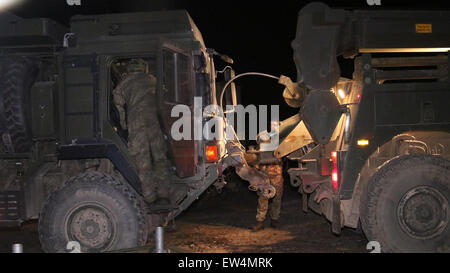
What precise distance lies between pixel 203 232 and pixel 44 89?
359 centimetres

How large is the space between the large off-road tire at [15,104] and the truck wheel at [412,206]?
442 centimetres

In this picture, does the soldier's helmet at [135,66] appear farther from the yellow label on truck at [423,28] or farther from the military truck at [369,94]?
the yellow label on truck at [423,28]

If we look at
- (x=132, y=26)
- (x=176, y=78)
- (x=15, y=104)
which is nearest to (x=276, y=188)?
(x=176, y=78)

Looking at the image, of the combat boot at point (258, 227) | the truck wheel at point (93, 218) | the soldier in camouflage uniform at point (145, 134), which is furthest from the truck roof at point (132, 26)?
the combat boot at point (258, 227)

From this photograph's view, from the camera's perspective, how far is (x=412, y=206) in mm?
5188

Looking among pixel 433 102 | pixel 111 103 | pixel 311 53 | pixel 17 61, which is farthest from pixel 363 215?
pixel 17 61

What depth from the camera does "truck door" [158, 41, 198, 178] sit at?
5.36 metres

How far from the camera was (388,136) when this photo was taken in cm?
559

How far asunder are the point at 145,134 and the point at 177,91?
0.69 metres

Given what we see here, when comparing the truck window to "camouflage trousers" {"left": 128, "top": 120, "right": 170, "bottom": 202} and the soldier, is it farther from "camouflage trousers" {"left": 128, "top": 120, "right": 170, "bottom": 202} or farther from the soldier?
the soldier

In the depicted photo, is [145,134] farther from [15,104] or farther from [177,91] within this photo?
[15,104]

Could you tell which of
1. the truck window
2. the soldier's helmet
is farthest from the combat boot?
the soldier's helmet

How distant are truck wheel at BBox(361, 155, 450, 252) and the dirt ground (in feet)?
3.98

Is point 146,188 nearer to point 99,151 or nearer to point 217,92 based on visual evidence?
point 99,151
